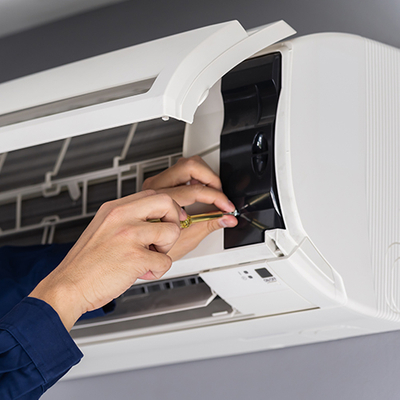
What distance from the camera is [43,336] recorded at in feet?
2.76

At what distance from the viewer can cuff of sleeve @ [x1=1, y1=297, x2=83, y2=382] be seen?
83 centimetres

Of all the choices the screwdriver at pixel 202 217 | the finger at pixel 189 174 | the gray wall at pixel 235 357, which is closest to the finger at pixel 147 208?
the screwdriver at pixel 202 217

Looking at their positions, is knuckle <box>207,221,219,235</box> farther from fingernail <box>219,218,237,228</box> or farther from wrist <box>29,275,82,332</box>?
wrist <box>29,275,82,332</box>

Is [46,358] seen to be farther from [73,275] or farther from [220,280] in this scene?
[220,280]

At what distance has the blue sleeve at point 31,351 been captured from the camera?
83 centimetres

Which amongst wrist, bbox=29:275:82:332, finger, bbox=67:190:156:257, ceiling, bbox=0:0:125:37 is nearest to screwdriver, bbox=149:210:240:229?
finger, bbox=67:190:156:257

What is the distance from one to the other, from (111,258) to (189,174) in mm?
354

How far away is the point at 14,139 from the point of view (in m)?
1.06

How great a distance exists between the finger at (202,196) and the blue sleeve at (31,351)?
43 centimetres

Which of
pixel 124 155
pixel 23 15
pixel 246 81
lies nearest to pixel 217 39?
pixel 246 81

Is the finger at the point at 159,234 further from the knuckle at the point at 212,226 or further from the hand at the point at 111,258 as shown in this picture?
the knuckle at the point at 212,226

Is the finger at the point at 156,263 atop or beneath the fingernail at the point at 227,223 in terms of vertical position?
beneath

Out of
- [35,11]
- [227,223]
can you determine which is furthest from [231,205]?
[35,11]

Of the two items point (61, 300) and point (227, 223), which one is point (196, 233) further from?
point (61, 300)
